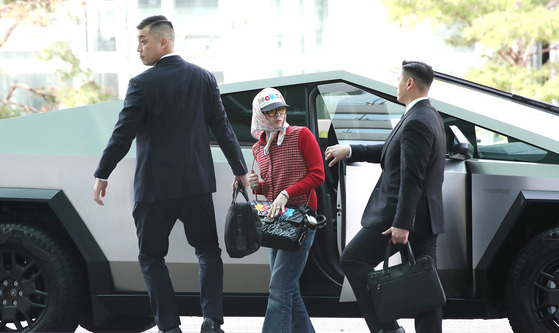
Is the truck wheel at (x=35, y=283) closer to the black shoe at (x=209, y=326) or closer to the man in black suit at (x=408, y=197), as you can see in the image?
the black shoe at (x=209, y=326)

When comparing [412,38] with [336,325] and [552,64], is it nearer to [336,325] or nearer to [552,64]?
[552,64]

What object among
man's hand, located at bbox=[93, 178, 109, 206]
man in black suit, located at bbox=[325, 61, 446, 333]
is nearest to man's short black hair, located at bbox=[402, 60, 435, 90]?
man in black suit, located at bbox=[325, 61, 446, 333]

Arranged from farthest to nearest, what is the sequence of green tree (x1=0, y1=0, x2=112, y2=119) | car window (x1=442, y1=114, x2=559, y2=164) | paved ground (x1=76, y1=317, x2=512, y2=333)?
green tree (x1=0, y1=0, x2=112, y2=119), paved ground (x1=76, y1=317, x2=512, y2=333), car window (x1=442, y1=114, x2=559, y2=164)

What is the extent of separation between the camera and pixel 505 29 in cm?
1186

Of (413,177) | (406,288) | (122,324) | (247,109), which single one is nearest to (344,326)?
(122,324)

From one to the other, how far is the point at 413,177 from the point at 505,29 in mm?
8945

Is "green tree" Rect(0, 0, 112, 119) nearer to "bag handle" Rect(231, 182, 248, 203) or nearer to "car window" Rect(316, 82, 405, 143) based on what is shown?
"car window" Rect(316, 82, 405, 143)

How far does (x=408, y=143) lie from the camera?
364 centimetres

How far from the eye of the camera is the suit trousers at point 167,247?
159 inches

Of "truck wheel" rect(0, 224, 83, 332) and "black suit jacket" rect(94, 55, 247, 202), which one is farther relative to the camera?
"truck wheel" rect(0, 224, 83, 332)

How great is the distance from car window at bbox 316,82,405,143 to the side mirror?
324 mm

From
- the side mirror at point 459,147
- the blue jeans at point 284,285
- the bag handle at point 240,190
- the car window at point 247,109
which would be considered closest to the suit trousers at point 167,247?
the bag handle at point 240,190

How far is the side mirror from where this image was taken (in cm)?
412

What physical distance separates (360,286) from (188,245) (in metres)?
1.02
